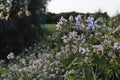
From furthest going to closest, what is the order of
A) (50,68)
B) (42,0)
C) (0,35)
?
(42,0) → (0,35) → (50,68)

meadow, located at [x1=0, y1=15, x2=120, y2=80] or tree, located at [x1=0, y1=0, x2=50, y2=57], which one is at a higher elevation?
meadow, located at [x1=0, y1=15, x2=120, y2=80]

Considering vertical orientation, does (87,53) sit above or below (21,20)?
above

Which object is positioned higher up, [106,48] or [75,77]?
[106,48]

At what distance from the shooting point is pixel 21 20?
13594 millimetres

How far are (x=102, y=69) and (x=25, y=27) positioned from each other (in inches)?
354

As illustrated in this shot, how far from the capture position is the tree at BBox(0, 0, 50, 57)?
13.1m

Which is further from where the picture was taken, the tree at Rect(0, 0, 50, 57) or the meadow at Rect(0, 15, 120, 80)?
the tree at Rect(0, 0, 50, 57)

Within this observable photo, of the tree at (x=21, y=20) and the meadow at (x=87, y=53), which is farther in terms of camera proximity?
the tree at (x=21, y=20)

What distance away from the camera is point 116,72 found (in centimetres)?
467

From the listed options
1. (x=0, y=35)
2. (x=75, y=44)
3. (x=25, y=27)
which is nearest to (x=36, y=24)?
(x=25, y=27)

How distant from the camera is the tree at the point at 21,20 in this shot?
42.9 ft

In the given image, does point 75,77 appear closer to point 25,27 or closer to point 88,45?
point 88,45

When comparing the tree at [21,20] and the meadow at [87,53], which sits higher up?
the meadow at [87,53]

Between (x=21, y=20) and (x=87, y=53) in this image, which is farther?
(x=21, y=20)
